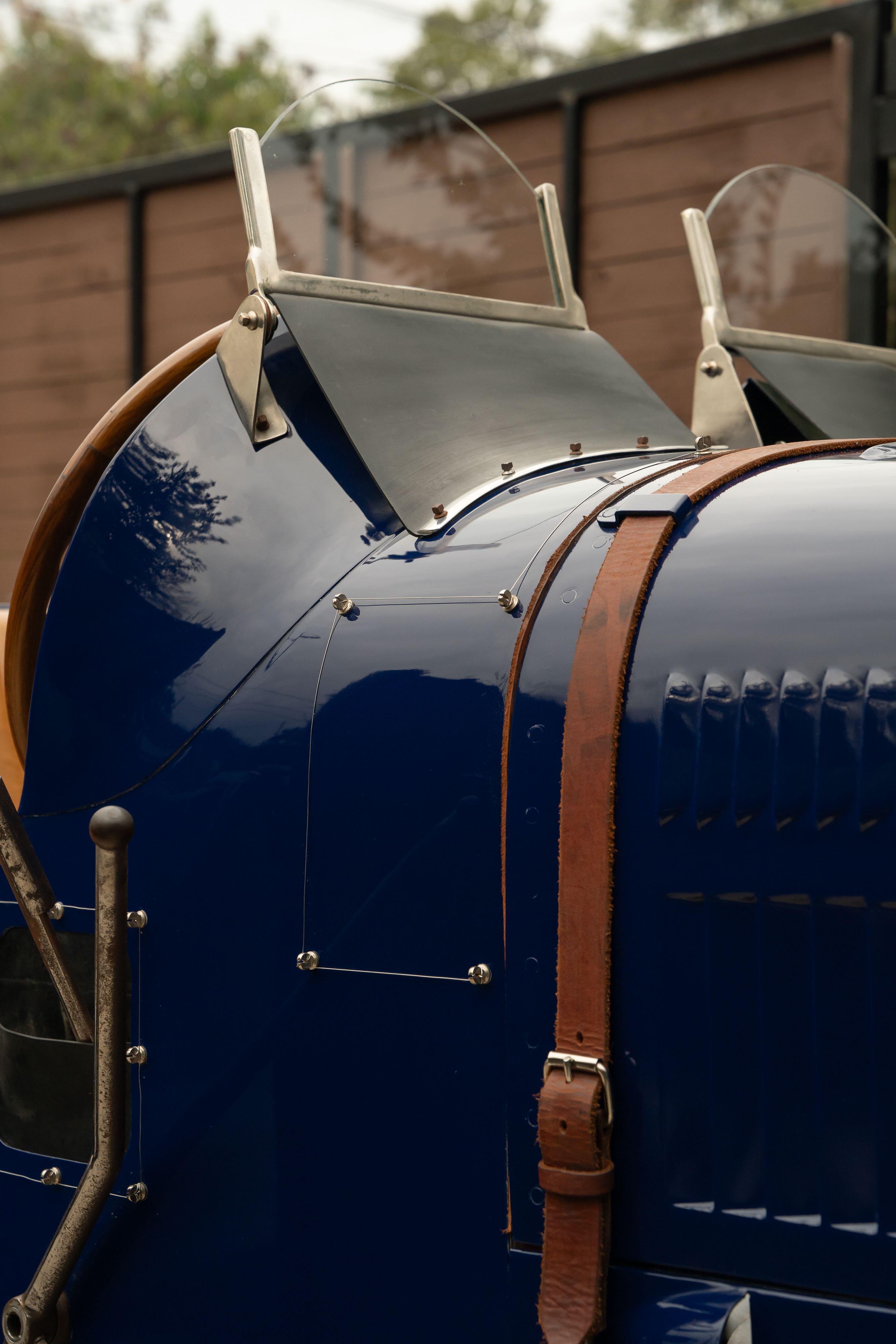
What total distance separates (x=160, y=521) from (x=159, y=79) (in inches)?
1235

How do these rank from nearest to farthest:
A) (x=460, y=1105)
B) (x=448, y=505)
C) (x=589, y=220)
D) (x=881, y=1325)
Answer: (x=881, y=1325), (x=460, y=1105), (x=448, y=505), (x=589, y=220)

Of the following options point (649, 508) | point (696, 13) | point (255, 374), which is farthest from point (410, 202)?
point (696, 13)

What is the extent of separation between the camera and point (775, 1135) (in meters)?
1.32

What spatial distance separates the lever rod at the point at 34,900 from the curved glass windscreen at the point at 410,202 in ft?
2.97

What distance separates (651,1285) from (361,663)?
710mm

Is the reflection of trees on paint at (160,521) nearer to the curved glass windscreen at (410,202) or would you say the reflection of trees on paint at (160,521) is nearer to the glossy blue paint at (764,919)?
the curved glass windscreen at (410,202)

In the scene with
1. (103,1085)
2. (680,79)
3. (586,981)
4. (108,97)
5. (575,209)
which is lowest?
(103,1085)

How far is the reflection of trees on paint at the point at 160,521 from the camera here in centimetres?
182

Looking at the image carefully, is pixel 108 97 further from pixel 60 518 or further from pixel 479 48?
pixel 60 518

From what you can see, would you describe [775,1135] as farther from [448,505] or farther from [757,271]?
[757,271]

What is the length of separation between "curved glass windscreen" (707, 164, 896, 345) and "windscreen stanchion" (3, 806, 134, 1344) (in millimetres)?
1701

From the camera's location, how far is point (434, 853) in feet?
4.96

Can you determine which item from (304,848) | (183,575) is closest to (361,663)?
(304,848)

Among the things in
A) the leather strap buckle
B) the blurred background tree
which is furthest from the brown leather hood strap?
the blurred background tree
